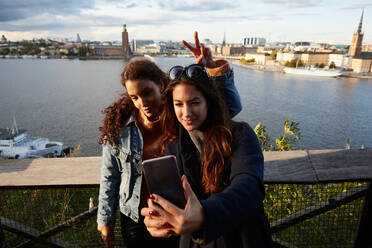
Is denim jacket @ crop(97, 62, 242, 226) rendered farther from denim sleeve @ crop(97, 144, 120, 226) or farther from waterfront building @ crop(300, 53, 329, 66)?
waterfront building @ crop(300, 53, 329, 66)

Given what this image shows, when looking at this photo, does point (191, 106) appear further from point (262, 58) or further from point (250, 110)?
point (262, 58)

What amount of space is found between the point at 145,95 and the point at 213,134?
0.39 metres

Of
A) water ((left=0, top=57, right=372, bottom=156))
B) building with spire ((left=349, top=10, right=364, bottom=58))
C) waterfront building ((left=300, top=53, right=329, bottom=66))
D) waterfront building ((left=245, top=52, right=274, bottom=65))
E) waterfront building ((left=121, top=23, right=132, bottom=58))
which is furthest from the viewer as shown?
waterfront building ((left=121, top=23, right=132, bottom=58))

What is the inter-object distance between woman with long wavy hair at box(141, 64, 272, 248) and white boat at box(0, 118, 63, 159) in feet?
36.2

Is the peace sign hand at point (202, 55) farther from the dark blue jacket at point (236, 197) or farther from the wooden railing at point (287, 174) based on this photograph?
the wooden railing at point (287, 174)

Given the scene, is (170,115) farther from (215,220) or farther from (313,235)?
(313,235)

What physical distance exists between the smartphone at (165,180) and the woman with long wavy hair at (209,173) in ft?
0.07

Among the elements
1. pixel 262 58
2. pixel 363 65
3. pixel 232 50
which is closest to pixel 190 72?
pixel 363 65

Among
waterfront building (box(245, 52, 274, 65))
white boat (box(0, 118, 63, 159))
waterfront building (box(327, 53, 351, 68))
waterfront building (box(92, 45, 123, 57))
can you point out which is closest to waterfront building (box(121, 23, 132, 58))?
waterfront building (box(92, 45, 123, 57))

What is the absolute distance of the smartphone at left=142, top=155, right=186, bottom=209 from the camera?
17.4 inches

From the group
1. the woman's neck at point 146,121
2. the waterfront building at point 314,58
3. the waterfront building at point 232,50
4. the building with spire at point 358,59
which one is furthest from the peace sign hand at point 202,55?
the waterfront building at point 232,50

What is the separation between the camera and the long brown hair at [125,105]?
0.89m

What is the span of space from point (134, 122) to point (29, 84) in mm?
28799

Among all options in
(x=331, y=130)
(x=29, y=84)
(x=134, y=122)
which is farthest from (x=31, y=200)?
(x=29, y=84)
